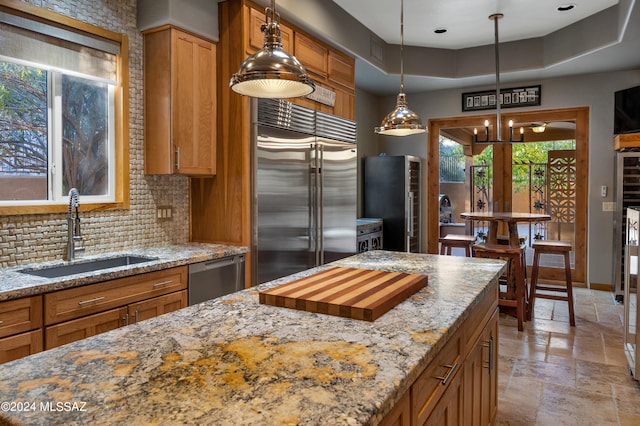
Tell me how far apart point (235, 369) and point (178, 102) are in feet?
8.37

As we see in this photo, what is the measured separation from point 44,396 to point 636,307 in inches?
129

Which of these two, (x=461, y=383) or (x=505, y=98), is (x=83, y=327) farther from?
(x=505, y=98)

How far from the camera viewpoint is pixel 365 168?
6105 millimetres

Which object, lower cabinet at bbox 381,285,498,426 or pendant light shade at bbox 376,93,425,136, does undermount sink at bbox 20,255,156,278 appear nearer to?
pendant light shade at bbox 376,93,425,136

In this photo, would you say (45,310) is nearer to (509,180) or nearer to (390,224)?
(390,224)

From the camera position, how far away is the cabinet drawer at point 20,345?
193cm

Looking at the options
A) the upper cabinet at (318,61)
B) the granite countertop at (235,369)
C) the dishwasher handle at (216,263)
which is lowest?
the dishwasher handle at (216,263)

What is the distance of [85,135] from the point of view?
3.03 meters

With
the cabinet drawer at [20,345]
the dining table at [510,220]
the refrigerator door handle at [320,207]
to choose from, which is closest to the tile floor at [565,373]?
the dining table at [510,220]

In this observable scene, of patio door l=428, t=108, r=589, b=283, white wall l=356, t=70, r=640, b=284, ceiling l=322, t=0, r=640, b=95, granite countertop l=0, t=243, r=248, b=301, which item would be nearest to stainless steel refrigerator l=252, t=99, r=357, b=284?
granite countertop l=0, t=243, r=248, b=301

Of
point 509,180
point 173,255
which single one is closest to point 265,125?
point 173,255

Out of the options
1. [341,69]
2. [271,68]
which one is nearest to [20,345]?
[271,68]

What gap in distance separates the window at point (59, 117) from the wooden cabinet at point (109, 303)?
2.57 ft

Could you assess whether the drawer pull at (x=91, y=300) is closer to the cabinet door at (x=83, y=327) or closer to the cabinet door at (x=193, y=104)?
the cabinet door at (x=83, y=327)
